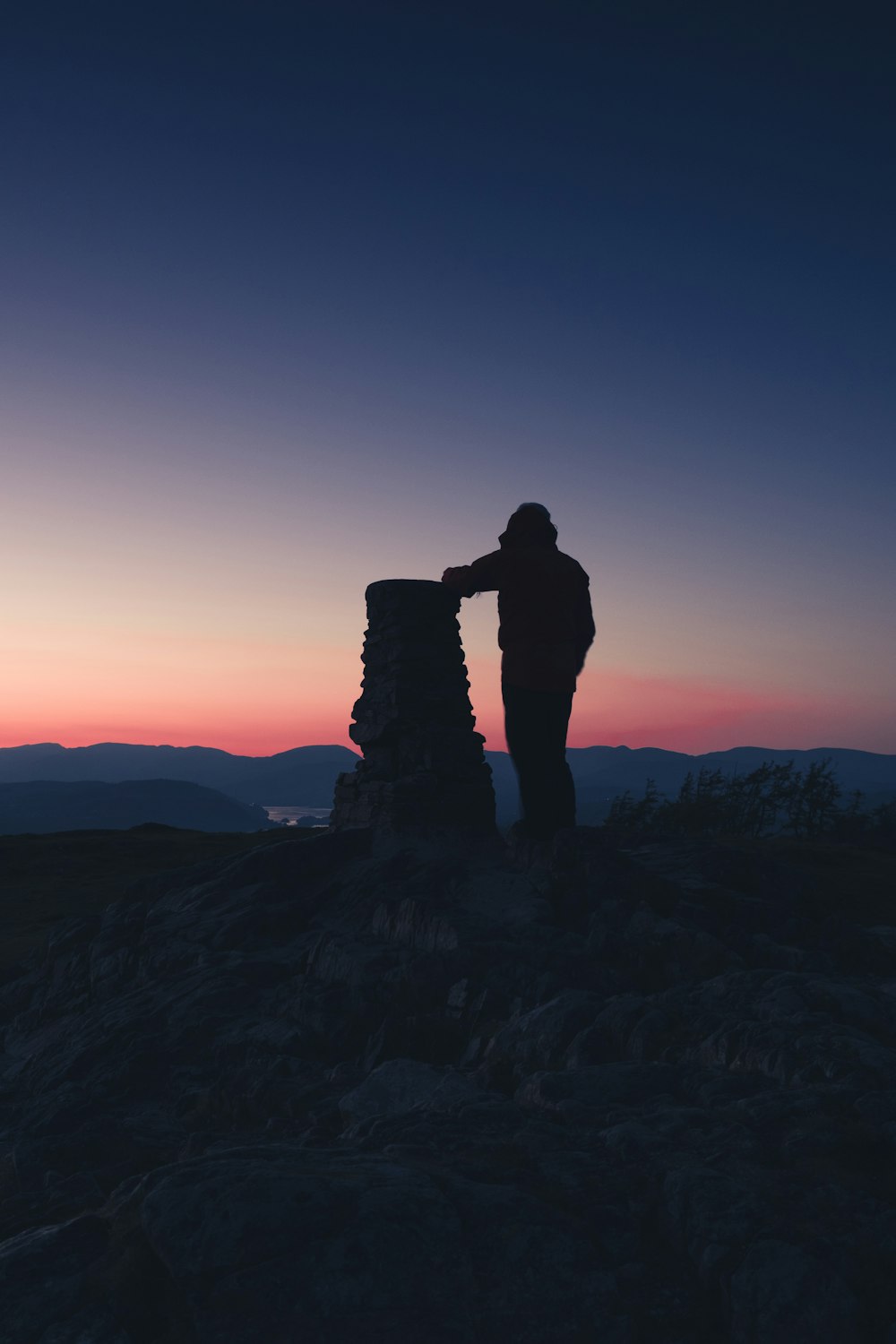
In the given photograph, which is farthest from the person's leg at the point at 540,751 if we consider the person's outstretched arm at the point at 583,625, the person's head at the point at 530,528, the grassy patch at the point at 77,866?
the grassy patch at the point at 77,866

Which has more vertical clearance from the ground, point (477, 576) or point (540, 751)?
point (477, 576)

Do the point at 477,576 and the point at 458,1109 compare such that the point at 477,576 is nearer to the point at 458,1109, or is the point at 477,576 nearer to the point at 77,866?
the point at 458,1109

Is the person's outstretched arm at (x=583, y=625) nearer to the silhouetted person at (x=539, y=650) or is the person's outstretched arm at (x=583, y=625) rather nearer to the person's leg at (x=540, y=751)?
the silhouetted person at (x=539, y=650)

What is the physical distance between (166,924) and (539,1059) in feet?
19.8

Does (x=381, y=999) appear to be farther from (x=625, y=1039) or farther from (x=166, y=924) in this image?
(x=166, y=924)

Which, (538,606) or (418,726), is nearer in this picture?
(538,606)

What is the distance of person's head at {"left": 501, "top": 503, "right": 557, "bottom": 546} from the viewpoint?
1026 centimetres

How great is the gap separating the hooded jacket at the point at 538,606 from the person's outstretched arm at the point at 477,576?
0.6 inches

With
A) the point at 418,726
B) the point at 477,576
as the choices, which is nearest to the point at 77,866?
the point at 418,726

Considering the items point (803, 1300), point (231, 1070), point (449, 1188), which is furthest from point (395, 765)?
point (803, 1300)

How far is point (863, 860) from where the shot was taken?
21.9 meters

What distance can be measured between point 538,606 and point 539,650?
490 mm

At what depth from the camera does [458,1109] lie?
530cm

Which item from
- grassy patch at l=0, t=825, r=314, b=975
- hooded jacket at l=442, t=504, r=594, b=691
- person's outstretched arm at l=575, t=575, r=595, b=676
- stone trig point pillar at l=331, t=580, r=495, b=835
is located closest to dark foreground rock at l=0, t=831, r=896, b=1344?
stone trig point pillar at l=331, t=580, r=495, b=835
